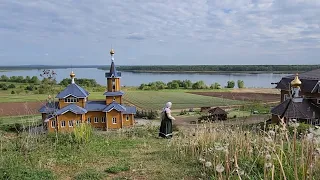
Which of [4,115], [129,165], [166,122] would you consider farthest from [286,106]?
[4,115]

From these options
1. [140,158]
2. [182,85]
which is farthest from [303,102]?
[182,85]

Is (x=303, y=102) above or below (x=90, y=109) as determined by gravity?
above

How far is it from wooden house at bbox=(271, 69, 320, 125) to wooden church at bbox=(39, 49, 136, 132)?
339 inches

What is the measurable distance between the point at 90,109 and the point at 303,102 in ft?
37.8

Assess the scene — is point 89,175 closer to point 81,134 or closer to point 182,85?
point 81,134

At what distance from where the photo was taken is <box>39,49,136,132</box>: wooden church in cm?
1673

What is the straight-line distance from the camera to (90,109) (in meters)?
17.8

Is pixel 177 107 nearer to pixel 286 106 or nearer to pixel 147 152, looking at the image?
pixel 286 106

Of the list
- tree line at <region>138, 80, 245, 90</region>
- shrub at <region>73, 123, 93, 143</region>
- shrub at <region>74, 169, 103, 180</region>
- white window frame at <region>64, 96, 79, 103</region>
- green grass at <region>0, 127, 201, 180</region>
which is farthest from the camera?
tree line at <region>138, 80, 245, 90</region>

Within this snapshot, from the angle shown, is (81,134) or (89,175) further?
(81,134)

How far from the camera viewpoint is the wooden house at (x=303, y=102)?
13648 mm

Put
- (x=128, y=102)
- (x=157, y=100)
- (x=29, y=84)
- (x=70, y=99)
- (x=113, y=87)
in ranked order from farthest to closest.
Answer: (x=29, y=84)
(x=157, y=100)
(x=128, y=102)
(x=113, y=87)
(x=70, y=99)

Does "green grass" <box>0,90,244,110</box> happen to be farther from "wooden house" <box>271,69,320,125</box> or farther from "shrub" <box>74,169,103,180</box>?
"shrub" <box>74,169,103,180</box>

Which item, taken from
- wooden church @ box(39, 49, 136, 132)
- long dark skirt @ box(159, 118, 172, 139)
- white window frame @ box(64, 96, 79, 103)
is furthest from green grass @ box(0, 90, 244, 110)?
long dark skirt @ box(159, 118, 172, 139)
